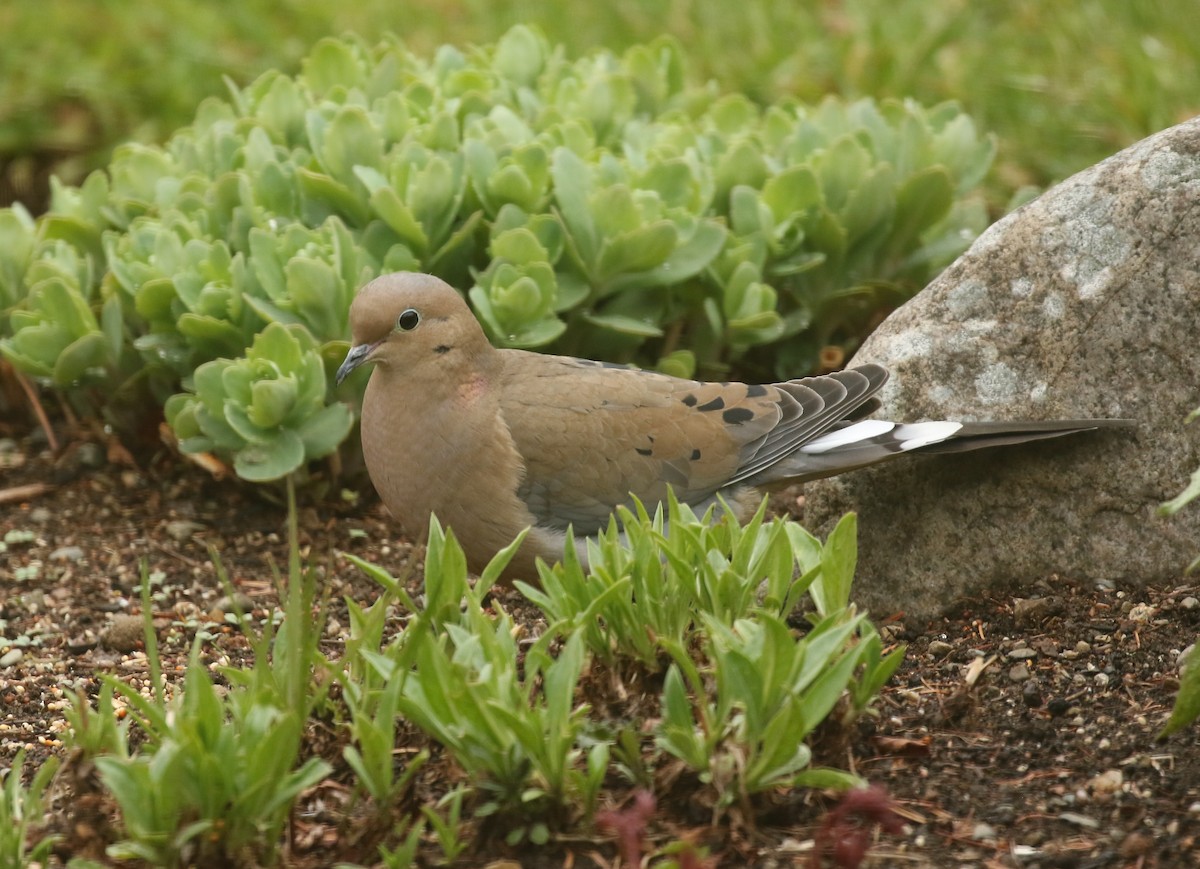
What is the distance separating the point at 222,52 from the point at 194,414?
3876 millimetres

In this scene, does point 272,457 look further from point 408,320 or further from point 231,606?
point 408,320

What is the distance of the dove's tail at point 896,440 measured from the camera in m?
3.57

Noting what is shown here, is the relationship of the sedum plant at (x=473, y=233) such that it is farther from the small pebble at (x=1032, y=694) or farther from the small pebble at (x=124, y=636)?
the small pebble at (x=1032, y=694)

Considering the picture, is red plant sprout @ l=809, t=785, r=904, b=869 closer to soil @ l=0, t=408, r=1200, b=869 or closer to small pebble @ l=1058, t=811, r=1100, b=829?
soil @ l=0, t=408, r=1200, b=869

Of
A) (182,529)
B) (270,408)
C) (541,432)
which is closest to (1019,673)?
(541,432)

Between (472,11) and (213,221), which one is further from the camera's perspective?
(472,11)

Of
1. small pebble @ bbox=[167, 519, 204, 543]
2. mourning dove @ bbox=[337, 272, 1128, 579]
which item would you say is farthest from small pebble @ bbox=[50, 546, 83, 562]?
mourning dove @ bbox=[337, 272, 1128, 579]

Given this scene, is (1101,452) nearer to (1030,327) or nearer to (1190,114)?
(1030,327)

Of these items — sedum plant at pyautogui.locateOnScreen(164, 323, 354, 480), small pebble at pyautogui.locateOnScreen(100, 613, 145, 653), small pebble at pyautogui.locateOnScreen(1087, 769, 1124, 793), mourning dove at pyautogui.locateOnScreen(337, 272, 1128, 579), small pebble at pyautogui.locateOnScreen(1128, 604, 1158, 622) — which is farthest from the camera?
sedum plant at pyautogui.locateOnScreen(164, 323, 354, 480)

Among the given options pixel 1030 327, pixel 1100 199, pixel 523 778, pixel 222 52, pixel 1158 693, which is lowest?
pixel 1158 693

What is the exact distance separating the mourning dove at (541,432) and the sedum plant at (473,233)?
40 cm

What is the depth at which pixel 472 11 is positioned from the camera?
809cm

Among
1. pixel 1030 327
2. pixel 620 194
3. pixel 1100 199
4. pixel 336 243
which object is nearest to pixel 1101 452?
pixel 1030 327

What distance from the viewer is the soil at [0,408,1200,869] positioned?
2.60 metres
